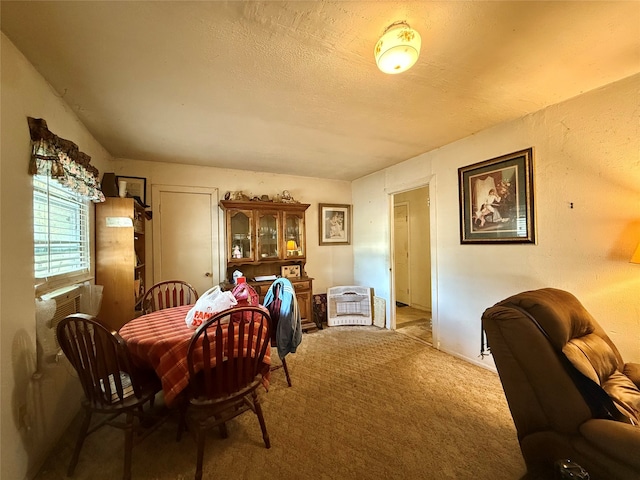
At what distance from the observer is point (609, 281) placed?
1854 millimetres

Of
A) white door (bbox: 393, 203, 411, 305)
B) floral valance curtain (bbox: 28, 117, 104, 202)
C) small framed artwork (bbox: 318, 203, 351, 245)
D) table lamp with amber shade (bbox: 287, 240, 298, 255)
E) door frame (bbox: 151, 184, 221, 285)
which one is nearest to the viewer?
floral valance curtain (bbox: 28, 117, 104, 202)

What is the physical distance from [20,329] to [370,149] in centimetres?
314

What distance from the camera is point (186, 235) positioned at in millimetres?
3512

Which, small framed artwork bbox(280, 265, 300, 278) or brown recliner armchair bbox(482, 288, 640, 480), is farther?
small framed artwork bbox(280, 265, 300, 278)

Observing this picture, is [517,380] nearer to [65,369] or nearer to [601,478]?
[601,478]

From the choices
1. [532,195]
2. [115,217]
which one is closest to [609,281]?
[532,195]

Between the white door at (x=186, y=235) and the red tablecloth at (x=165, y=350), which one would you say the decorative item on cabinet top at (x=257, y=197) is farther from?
the red tablecloth at (x=165, y=350)

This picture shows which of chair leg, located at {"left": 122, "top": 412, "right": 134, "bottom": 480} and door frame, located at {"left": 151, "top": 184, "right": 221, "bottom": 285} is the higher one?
door frame, located at {"left": 151, "top": 184, "right": 221, "bottom": 285}

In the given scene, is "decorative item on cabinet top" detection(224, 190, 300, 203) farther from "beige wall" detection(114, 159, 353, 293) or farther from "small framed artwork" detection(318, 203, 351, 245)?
"small framed artwork" detection(318, 203, 351, 245)

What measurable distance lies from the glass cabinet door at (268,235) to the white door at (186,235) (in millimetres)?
612

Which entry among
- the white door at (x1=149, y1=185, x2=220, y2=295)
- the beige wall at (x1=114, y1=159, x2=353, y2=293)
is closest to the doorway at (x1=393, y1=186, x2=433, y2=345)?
the beige wall at (x1=114, y1=159, x2=353, y2=293)

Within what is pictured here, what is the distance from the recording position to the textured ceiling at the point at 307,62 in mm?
1210

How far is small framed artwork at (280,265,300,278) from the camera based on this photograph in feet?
12.9

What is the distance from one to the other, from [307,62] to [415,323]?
3783 millimetres
